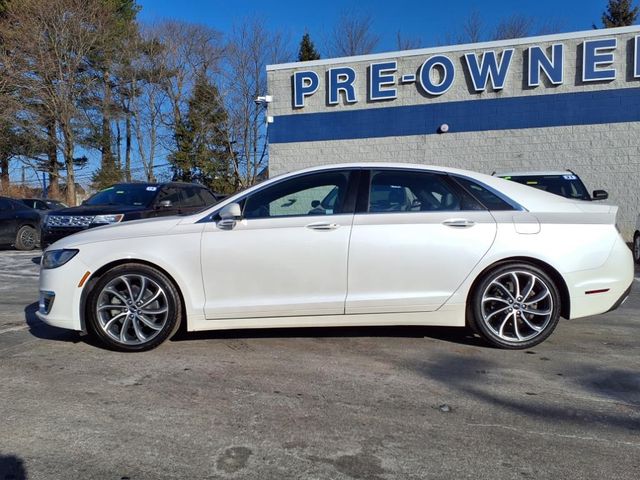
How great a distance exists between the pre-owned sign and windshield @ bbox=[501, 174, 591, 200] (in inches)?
234

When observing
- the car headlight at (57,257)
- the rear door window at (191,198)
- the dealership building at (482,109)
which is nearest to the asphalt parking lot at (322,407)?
the car headlight at (57,257)

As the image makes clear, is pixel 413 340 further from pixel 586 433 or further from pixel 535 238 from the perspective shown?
pixel 586 433

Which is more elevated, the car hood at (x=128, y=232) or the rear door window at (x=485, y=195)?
the rear door window at (x=485, y=195)

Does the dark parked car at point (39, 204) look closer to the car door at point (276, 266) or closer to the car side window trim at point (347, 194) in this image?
the car side window trim at point (347, 194)

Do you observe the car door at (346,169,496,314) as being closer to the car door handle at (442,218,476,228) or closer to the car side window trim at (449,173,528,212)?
the car door handle at (442,218,476,228)

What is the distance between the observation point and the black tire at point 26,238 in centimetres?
1296

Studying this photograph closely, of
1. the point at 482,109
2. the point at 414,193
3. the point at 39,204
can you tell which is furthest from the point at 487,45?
the point at 39,204

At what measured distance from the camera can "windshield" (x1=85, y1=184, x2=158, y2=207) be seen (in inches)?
387

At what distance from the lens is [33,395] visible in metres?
3.55

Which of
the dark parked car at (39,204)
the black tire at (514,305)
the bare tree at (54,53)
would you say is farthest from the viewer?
the bare tree at (54,53)

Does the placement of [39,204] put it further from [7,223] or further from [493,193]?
[493,193]

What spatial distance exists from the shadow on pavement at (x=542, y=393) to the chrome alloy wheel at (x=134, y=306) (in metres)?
2.07

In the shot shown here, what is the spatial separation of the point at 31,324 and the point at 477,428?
464 cm

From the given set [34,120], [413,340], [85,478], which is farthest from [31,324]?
[34,120]
